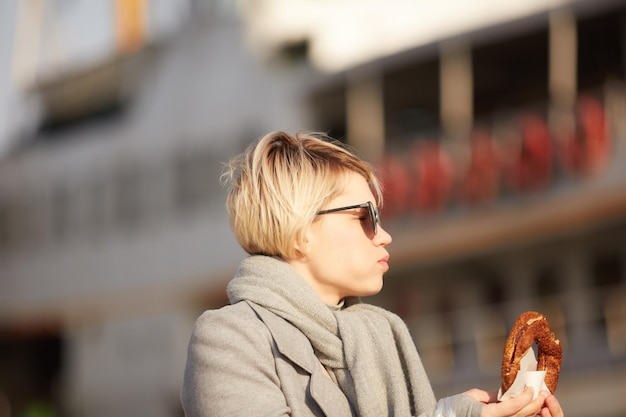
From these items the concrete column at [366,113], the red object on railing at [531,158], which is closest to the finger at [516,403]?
the red object on railing at [531,158]

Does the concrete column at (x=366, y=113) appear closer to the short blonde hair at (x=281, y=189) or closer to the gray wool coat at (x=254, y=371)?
the short blonde hair at (x=281, y=189)

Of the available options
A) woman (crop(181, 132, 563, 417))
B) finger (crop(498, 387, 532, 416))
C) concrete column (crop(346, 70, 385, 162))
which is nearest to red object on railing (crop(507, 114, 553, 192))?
concrete column (crop(346, 70, 385, 162))

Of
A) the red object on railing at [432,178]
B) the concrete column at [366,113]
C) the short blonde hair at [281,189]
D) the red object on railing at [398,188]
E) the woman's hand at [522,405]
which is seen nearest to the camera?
the woman's hand at [522,405]

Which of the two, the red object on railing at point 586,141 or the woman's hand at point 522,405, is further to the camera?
the red object on railing at point 586,141

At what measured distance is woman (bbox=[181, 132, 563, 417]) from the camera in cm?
294

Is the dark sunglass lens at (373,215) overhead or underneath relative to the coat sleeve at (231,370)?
overhead

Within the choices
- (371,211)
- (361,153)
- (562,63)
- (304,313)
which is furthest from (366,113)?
(304,313)

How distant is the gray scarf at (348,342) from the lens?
117 inches

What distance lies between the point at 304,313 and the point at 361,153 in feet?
65.5

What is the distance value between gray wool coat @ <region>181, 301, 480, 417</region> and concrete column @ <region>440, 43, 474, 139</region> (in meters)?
18.8

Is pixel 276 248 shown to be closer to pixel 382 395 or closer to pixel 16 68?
pixel 382 395

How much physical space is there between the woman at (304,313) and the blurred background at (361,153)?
11080 millimetres

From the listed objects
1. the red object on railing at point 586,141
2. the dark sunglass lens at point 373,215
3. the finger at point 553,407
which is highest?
the red object on railing at point 586,141

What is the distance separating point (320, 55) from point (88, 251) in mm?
8454
